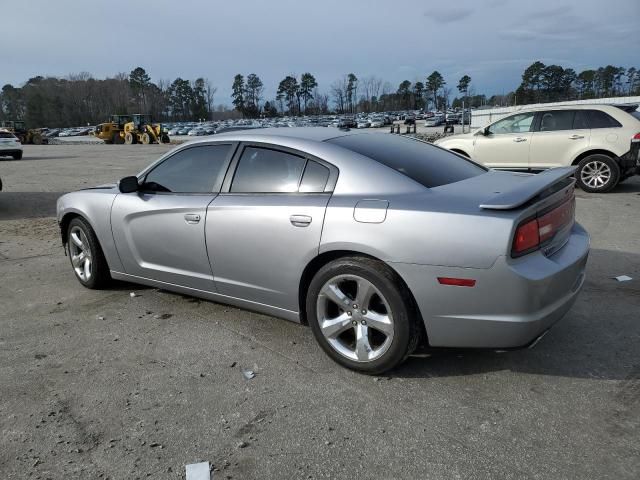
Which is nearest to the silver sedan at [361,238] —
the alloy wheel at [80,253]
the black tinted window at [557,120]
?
the alloy wheel at [80,253]

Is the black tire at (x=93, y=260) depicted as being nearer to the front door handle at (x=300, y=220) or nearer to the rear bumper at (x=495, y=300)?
the front door handle at (x=300, y=220)

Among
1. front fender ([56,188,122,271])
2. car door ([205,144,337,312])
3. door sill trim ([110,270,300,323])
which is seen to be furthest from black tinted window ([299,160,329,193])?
front fender ([56,188,122,271])

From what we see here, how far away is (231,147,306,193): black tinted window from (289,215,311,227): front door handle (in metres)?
0.24

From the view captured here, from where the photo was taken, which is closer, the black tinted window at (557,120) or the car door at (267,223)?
the car door at (267,223)

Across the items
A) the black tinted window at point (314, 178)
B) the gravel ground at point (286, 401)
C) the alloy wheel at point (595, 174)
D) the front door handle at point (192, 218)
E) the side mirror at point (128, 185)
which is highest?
the black tinted window at point (314, 178)

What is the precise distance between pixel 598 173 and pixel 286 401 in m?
8.81

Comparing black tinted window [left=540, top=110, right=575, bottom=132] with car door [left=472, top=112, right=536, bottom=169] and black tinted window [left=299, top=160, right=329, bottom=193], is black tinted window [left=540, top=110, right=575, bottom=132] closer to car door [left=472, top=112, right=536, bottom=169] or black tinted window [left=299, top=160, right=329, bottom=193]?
car door [left=472, top=112, right=536, bottom=169]

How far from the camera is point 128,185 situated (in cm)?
421

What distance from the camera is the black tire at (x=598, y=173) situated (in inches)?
362

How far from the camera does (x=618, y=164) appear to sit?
30.0ft

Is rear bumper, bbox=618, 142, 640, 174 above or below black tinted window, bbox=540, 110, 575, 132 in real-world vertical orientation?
below

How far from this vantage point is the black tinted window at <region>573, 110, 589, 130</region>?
9.42 metres

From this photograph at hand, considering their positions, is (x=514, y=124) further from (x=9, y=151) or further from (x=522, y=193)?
(x=9, y=151)

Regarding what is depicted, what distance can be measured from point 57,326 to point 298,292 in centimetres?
214
